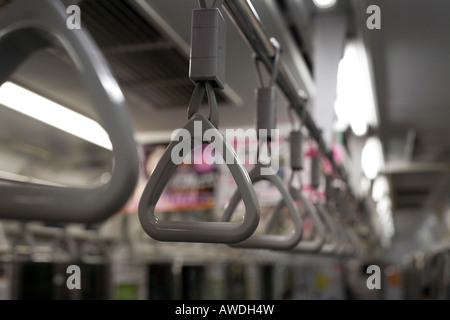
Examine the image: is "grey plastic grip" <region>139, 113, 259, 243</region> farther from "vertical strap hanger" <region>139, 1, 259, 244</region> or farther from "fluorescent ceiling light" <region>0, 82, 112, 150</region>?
"fluorescent ceiling light" <region>0, 82, 112, 150</region>

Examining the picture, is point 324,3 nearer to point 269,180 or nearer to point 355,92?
point 355,92

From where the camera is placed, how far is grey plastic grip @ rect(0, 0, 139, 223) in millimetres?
696

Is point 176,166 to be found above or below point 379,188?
below

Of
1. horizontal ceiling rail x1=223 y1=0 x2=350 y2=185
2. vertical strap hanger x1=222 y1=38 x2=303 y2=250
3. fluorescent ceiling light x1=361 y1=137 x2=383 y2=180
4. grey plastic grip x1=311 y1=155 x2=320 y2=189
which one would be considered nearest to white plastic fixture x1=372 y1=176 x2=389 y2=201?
fluorescent ceiling light x1=361 y1=137 x2=383 y2=180

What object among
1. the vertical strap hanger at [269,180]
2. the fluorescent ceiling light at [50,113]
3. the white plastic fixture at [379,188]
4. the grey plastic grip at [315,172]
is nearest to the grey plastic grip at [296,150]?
the vertical strap hanger at [269,180]

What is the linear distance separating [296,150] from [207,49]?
1.20 m

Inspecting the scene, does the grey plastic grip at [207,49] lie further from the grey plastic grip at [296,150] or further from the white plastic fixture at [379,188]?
the white plastic fixture at [379,188]

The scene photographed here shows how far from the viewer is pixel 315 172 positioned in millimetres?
2701

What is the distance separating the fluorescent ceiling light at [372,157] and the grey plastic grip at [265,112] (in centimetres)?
580

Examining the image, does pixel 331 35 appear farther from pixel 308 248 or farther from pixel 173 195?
pixel 173 195

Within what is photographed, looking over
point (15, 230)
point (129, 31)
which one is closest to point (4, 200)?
point (129, 31)

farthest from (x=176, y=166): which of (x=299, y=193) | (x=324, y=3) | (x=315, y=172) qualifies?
(x=324, y=3)
